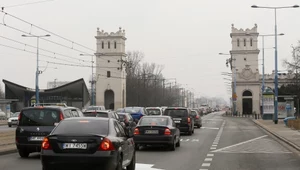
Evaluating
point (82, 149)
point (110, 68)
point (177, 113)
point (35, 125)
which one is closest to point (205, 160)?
point (35, 125)

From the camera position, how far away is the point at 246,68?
369 feet

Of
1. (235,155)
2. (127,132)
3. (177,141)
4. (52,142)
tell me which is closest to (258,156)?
(235,155)

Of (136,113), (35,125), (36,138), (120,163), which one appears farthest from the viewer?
(136,113)

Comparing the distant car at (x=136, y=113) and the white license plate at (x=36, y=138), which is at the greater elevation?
the distant car at (x=136, y=113)

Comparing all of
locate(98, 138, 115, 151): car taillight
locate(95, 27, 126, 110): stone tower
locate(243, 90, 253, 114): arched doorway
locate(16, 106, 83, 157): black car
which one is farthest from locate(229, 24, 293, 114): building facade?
locate(98, 138, 115, 151): car taillight

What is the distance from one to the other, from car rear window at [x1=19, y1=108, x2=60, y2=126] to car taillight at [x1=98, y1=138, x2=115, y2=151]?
6460mm

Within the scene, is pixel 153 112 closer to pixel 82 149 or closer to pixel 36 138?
pixel 36 138

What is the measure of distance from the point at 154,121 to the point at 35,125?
19.5ft

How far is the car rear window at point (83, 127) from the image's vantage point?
11.1 metres

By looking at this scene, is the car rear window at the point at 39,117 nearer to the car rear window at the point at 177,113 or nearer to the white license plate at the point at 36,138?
the white license plate at the point at 36,138

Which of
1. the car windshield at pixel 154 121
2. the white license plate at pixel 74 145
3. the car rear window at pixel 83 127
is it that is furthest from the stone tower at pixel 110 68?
the white license plate at pixel 74 145

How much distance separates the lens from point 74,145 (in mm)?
10766

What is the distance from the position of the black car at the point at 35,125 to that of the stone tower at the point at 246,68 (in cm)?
9651

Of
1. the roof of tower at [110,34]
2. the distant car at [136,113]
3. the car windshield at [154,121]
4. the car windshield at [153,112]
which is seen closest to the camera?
the car windshield at [154,121]
